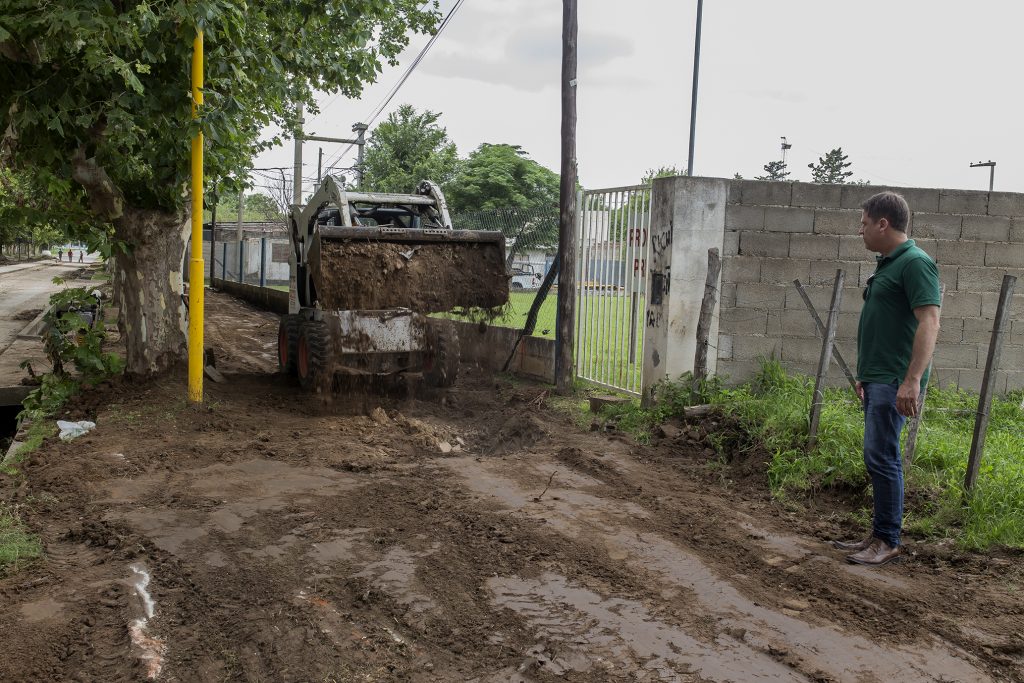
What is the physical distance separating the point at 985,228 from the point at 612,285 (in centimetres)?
396

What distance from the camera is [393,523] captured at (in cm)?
553

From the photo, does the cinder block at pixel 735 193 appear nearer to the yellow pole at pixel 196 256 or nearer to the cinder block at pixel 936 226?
the cinder block at pixel 936 226

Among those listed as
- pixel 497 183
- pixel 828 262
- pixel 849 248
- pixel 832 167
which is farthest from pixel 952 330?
pixel 832 167

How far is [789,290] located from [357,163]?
37.7 m

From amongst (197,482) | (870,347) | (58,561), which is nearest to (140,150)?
(197,482)

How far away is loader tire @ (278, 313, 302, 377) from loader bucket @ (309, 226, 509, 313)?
1.18m

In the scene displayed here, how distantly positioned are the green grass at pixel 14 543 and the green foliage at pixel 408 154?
112 feet

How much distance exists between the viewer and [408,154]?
41.7 m

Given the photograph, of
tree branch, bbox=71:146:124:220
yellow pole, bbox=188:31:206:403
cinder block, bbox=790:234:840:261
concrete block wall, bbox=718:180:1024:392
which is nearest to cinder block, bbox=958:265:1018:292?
concrete block wall, bbox=718:180:1024:392

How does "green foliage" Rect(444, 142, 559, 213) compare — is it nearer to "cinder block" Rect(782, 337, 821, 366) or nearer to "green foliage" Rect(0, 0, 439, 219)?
"green foliage" Rect(0, 0, 439, 219)

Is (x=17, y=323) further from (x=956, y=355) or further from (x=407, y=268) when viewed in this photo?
(x=956, y=355)

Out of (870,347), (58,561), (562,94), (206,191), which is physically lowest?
(58,561)

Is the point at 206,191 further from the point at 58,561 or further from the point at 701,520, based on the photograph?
the point at 701,520

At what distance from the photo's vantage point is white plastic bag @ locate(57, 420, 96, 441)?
803 cm
